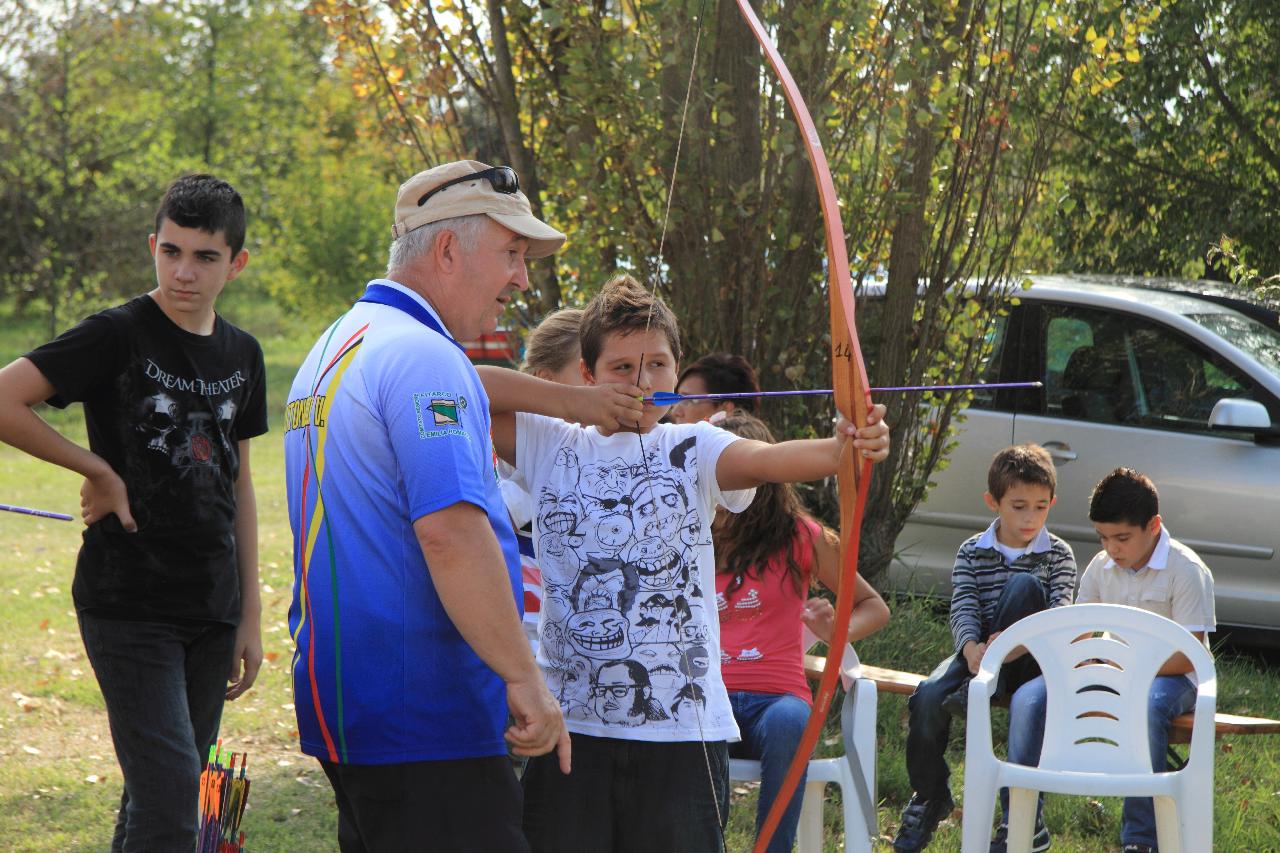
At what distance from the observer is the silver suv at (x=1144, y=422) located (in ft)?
17.9

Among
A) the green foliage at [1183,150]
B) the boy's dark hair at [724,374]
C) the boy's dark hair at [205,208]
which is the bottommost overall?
the boy's dark hair at [724,374]

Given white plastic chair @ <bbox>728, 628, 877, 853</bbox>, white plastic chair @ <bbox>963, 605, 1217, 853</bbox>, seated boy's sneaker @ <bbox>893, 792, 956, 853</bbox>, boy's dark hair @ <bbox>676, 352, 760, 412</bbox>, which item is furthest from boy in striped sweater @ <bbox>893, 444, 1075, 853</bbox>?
boy's dark hair @ <bbox>676, 352, 760, 412</bbox>

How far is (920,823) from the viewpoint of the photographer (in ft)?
12.0

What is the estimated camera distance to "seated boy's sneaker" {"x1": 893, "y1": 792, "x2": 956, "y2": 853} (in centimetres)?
364

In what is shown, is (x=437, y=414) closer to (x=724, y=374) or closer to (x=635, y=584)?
(x=635, y=584)

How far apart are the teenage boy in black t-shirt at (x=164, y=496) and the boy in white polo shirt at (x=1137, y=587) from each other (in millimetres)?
2006

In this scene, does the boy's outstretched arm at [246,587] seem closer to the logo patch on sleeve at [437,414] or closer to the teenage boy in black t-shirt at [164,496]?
the teenage boy in black t-shirt at [164,496]

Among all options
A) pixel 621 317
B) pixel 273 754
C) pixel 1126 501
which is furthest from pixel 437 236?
pixel 273 754

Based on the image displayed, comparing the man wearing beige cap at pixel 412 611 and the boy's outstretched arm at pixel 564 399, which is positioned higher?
the boy's outstretched arm at pixel 564 399

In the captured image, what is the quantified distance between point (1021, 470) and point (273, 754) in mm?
2904

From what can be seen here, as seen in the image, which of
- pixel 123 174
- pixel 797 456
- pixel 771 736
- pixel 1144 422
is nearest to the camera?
pixel 797 456

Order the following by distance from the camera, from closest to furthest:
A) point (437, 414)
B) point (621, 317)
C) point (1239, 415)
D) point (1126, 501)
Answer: point (437, 414) → point (621, 317) → point (1126, 501) → point (1239, 415)

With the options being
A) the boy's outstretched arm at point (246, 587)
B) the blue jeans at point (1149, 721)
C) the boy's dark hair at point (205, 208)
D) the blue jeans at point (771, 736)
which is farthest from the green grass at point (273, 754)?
the boy's dark hair at point (205, 208)

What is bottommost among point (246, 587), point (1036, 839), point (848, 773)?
point (1036, 839)
